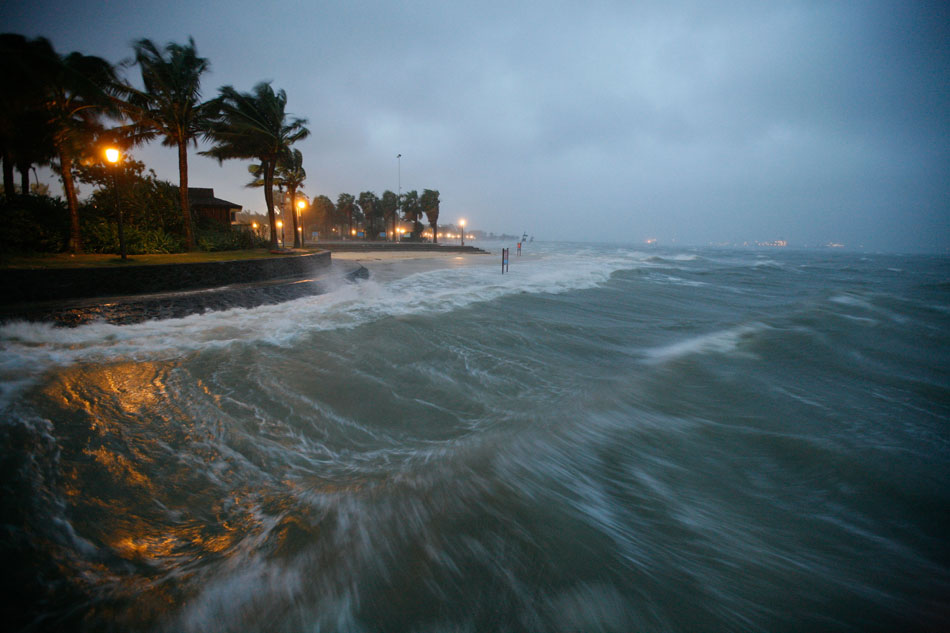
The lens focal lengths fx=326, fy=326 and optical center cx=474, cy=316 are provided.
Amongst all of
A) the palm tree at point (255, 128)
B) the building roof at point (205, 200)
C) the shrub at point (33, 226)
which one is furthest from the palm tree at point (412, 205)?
the shrub at point (33, 226)

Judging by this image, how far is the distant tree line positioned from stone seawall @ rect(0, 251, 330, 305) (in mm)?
2927

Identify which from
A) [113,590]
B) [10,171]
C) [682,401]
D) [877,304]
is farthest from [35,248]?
A: [877,304]

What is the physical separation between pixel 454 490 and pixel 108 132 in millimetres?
16950

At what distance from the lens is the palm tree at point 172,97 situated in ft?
40.7

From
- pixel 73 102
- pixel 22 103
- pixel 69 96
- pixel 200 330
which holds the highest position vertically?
pixel 69 96

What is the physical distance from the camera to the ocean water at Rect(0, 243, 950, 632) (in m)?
1.85

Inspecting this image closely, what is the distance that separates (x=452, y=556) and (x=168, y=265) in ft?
32.4

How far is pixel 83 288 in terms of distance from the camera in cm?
686

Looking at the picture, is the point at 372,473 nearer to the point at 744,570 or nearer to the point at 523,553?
the point at 523,553

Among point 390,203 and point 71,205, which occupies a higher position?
point 390,203

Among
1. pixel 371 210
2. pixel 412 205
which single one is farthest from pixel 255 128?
pixel 371 210

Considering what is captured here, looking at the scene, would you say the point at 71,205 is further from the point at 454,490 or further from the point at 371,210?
the point at 371,210

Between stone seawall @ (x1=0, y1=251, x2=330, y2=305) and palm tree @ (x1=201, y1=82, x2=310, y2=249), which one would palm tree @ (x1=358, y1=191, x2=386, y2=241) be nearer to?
palm tree @ (x1=201, y1=82, x2=310, y2=249)

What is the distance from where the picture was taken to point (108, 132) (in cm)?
1121
